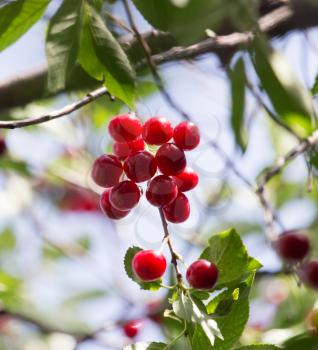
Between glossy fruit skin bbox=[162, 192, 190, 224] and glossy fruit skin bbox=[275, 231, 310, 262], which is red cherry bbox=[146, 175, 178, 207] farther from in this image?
glossy fruit skin bbox=[275, 231, 310, 262]

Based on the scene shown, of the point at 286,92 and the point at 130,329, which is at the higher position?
the point at 286,92

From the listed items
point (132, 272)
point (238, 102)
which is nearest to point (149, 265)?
point (132, 272)

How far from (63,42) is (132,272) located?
1.56 ft

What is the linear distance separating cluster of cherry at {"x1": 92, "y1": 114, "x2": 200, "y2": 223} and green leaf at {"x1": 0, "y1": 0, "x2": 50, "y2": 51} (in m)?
0.28

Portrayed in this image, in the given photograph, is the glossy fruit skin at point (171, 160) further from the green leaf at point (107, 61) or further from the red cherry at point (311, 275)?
the red cherry at point (311, 275)

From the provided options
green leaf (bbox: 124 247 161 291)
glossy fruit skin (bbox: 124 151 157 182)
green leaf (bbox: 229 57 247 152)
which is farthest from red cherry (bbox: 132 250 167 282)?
green leaf (bbox: 229 57 247 152)

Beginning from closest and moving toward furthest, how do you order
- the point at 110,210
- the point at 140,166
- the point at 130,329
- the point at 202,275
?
1. the point at 202,275
2. the point at 140,166
3. the point at 110,210
4. the point at 130,329

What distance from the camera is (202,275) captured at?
1.19 meters

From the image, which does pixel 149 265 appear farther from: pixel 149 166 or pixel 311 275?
pixel 311 275

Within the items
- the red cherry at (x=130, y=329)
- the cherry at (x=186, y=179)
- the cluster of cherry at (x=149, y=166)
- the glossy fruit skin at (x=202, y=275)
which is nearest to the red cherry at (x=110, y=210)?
the cluster of cherry at (x=149, y=166)

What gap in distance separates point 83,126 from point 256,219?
3.11 feet

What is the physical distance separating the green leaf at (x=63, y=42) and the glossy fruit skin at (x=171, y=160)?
9.2 inches

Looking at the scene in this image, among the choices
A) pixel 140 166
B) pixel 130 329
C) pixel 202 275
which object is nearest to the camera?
pixel 202 275

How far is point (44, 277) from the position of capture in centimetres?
413
